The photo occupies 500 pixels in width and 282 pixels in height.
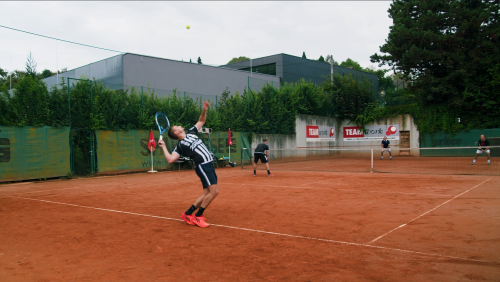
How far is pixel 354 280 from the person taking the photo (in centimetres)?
354

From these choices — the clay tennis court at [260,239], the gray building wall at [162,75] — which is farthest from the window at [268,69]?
the clay tennis court at [260,239]

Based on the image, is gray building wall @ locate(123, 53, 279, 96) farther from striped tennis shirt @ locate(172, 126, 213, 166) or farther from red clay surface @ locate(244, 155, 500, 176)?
→ striped tennis shirt @ locate(172, 126, 213, 166)

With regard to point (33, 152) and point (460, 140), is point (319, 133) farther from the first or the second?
point (33, 152)

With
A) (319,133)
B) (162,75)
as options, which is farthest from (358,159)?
(162,75)

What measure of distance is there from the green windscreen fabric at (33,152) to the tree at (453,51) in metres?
24.2

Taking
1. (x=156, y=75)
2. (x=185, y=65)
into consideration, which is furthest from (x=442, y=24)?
(x=156, y=75)

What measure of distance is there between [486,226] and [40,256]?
640cm

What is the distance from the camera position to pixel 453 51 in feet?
85.8

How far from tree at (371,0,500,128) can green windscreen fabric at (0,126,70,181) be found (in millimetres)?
24160

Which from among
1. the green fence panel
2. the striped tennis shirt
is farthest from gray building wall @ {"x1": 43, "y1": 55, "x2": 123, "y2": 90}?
the green fence panel

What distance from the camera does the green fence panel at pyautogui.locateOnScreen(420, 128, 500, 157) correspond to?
2477 centimetres

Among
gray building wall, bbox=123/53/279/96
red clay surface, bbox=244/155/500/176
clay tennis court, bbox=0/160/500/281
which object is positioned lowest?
red clay surface, bbox=244/155/500/176

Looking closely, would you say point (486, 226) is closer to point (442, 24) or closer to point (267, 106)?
point (267, 106)

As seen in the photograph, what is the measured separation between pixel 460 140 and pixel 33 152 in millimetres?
27468
